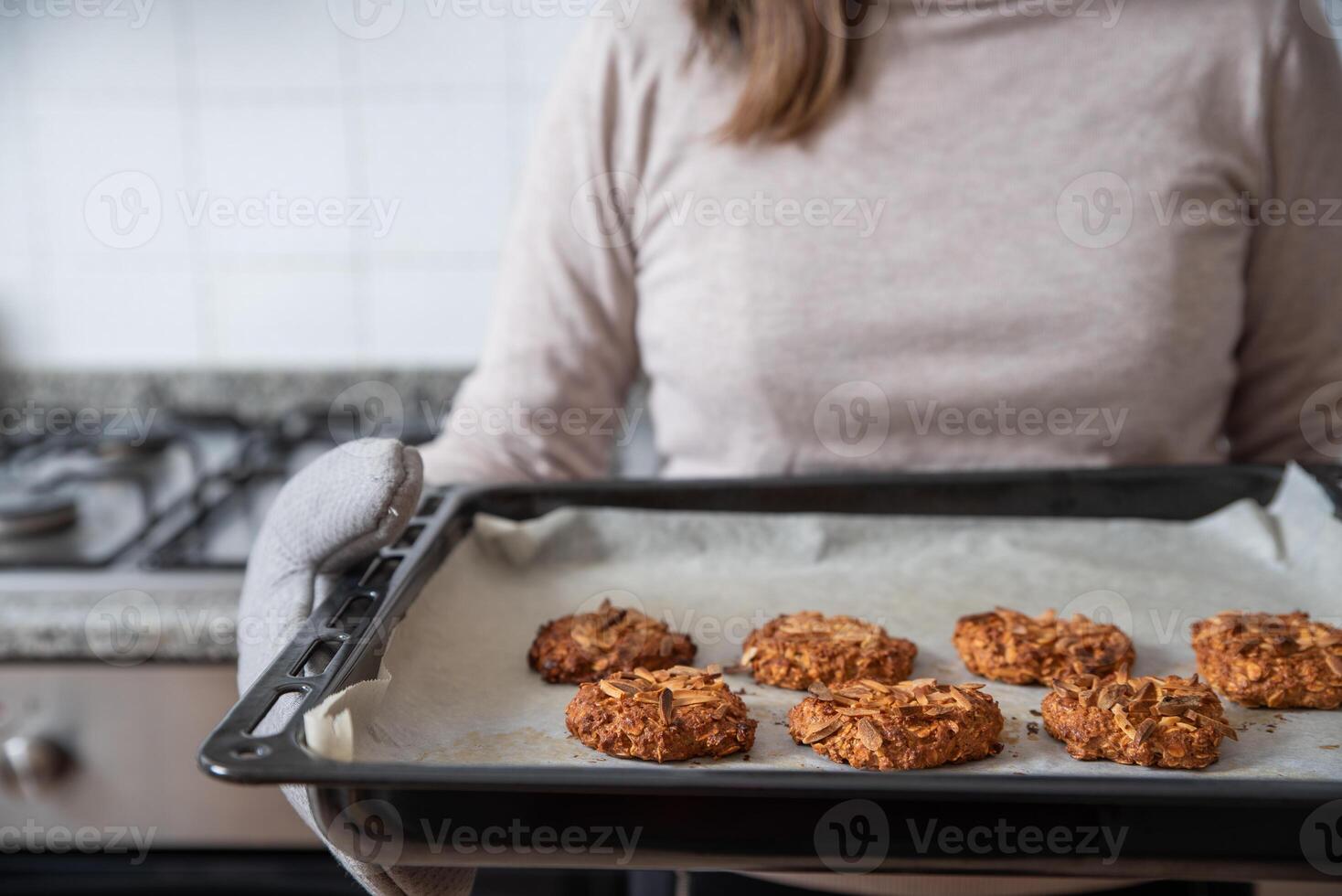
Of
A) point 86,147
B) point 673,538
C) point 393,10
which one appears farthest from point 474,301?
point 673,538

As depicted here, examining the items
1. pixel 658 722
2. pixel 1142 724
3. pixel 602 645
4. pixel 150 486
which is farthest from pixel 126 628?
pixel 1142 724

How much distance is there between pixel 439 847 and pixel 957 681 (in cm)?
41

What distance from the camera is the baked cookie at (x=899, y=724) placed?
697 millimetres

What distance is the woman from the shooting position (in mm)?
1104

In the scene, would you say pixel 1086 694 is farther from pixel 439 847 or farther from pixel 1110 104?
pixel 1110 104

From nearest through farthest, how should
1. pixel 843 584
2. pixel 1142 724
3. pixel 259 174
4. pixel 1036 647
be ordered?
pixel 1142 724 → pixel 1036 647 → pixel 843 584 → pixel 259 174

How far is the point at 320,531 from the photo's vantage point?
2.48 ft

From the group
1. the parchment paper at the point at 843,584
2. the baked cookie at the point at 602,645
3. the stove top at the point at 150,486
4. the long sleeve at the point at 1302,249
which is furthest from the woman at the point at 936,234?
the stove top at the point at 150,486

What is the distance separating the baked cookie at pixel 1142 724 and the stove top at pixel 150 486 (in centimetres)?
99

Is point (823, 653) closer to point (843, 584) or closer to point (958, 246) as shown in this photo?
point (843, 584)

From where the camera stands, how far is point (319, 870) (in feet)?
4.67

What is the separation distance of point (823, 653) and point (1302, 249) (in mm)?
656

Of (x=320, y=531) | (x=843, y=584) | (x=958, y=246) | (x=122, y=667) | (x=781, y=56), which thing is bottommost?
(x=122, y=667)

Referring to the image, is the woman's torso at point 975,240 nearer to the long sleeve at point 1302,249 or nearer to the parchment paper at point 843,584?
the long sleeve at point 1302,249
